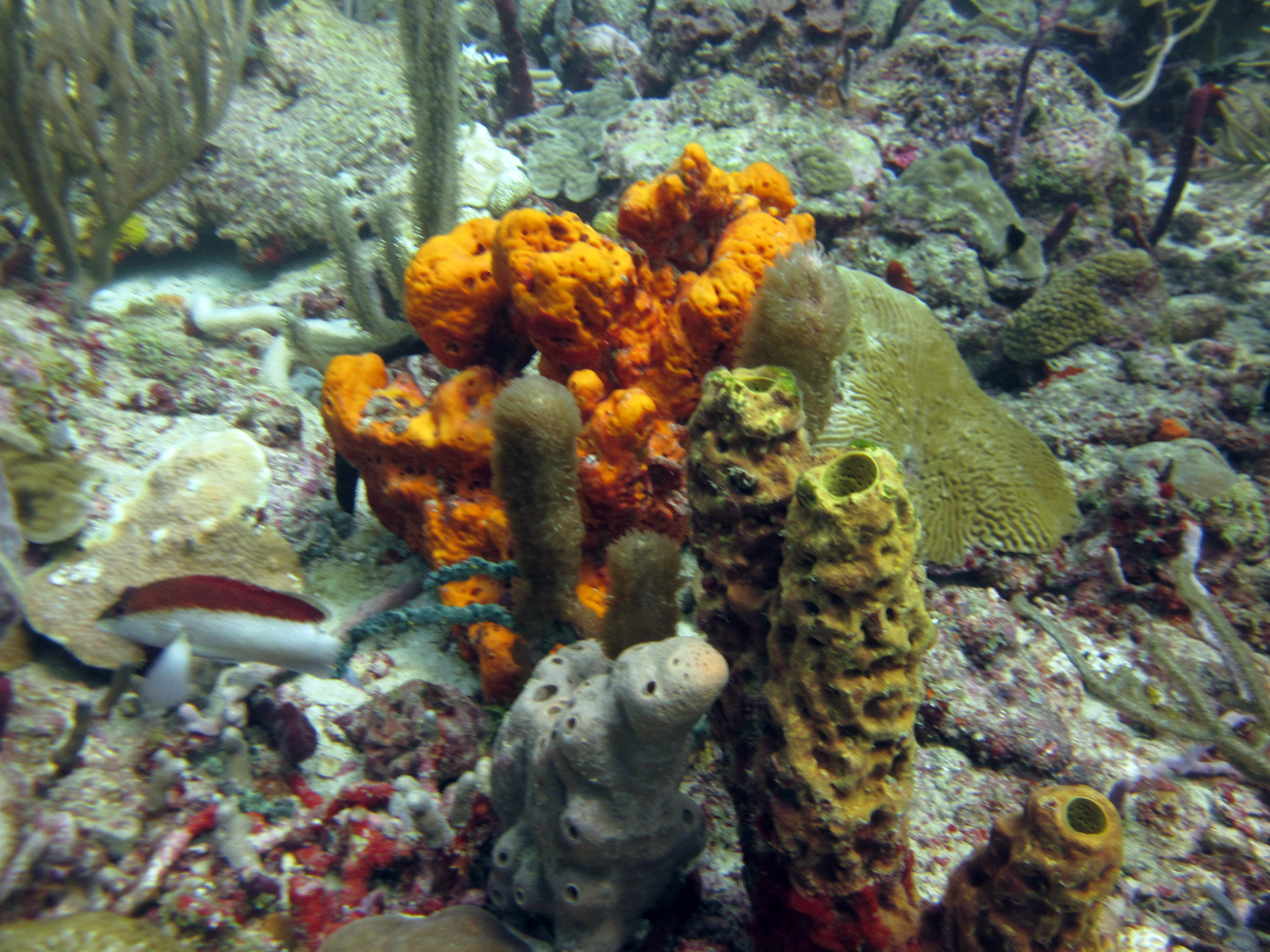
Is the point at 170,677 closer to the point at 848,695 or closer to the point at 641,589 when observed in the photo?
the point at 641,589

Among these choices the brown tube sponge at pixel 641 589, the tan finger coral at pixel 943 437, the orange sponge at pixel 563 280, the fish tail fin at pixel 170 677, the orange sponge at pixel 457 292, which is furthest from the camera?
the tan finger coral at pixel 943 437

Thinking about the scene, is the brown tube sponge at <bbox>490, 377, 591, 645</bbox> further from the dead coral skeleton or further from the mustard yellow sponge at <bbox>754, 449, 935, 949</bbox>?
the dead coral skeleton

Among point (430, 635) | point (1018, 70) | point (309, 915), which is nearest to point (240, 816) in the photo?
point (309, 915)

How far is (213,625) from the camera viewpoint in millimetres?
2039

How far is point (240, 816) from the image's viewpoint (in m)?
1.96

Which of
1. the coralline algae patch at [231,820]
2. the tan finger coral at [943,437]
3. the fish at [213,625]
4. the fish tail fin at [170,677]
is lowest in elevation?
the coralline algae patch at [231,820]

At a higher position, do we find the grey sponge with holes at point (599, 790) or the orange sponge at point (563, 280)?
the orange sponge at point (563, 280)

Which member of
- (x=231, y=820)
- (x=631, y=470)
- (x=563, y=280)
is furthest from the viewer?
(x=631, y=470)

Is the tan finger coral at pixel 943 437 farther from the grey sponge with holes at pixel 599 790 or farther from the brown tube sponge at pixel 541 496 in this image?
the grey sponge with holes at pixel 599 790

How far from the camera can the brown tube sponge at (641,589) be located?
2.10 metres

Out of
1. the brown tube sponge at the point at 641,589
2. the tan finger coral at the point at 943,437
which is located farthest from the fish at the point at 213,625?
the tan finger coral at the point at 943,437

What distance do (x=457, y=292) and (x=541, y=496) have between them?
1.02m

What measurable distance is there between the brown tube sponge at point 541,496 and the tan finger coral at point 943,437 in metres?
1.79

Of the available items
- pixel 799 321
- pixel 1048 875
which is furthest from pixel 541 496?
pixel 1048 875
